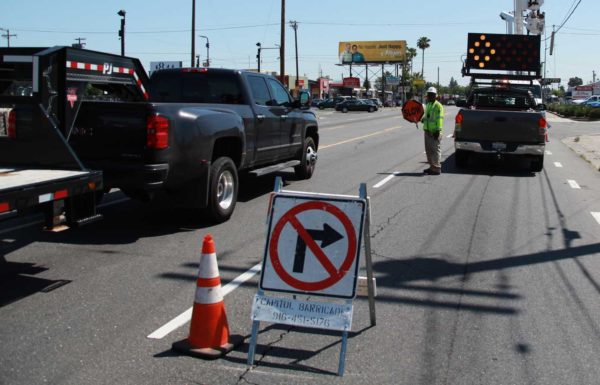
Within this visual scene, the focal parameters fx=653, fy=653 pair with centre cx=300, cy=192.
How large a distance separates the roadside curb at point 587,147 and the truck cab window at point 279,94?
29.1 feet

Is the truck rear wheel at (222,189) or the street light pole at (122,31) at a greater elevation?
the street light pole at (122,31)

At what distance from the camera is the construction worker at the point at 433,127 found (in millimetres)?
13820

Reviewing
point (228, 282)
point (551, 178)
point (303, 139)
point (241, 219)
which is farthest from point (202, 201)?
point (551, 178)

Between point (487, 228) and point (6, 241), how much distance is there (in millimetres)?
5919

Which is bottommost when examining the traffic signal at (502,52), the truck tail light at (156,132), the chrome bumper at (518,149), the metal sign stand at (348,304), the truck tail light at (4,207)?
the metal sign stand at (348,304)

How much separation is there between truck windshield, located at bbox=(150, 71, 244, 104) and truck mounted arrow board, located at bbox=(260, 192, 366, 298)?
5460mm

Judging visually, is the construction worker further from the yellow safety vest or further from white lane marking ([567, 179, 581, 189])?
white lane marking ([567, 179, 581, 189])

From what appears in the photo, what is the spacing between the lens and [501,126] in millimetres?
14320

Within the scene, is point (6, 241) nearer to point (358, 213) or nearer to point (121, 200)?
point (121, 200)

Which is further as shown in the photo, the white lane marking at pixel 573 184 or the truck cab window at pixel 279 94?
the white lane marking at pixel 573 184

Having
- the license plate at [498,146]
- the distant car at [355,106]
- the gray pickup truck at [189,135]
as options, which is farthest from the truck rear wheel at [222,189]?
the distant car at [355,106]

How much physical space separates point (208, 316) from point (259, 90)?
20.9ft

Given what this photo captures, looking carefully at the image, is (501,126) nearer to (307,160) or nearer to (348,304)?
(307,160)

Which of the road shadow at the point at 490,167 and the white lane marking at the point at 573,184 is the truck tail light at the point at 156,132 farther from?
the road shadow at the point at 490,167
